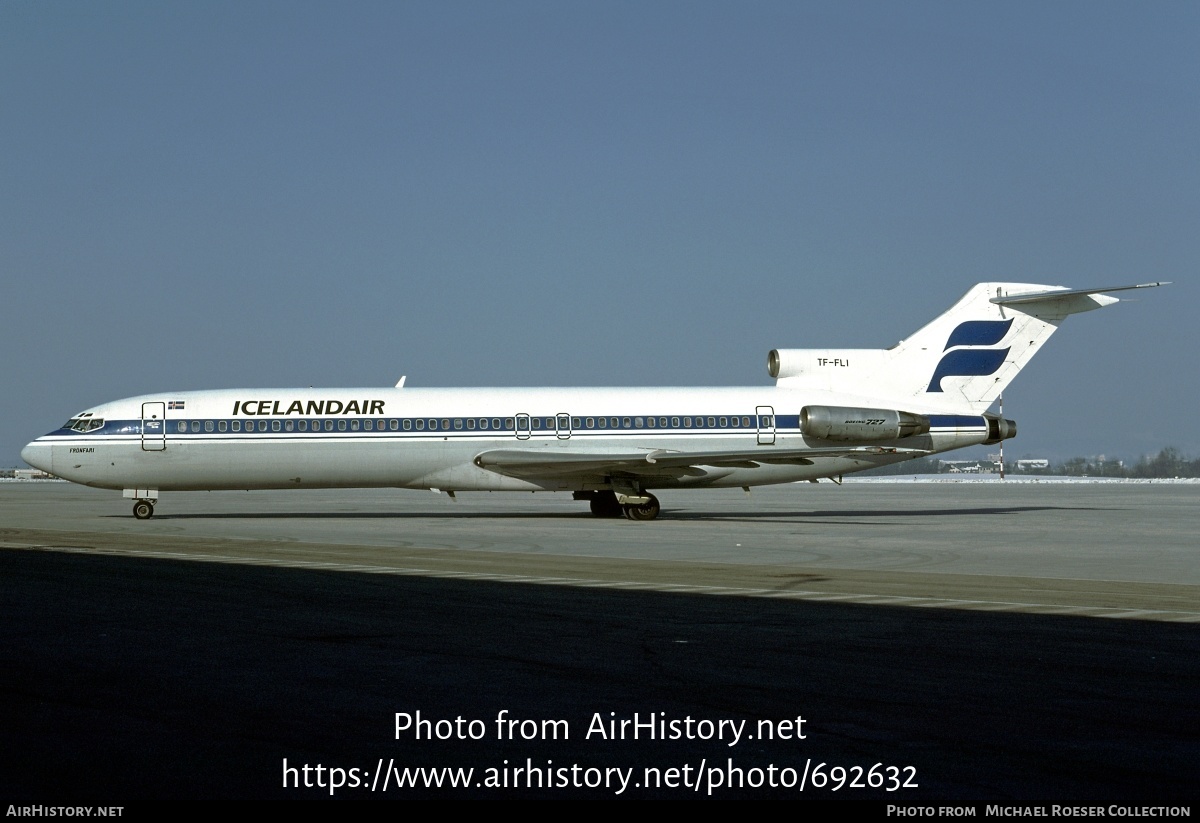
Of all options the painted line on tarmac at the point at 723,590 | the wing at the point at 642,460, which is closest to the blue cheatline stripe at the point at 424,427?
the wing at the point at 642,460

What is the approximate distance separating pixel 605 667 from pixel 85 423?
2781 centimetres

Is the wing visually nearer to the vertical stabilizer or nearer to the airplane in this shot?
the airplane

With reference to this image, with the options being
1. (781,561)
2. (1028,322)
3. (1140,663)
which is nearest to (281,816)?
(1140,663)

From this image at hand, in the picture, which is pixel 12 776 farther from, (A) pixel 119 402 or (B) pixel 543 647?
(A) pixel 119 402

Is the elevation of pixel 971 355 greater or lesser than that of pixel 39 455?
greater

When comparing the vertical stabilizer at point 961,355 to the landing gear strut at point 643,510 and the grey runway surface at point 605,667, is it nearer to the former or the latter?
the landing gear strut at point 643,510

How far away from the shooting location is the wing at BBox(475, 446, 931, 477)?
31.9 m

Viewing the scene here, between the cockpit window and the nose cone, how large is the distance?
30.9 inches

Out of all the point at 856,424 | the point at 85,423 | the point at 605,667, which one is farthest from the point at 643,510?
the point at 605,667

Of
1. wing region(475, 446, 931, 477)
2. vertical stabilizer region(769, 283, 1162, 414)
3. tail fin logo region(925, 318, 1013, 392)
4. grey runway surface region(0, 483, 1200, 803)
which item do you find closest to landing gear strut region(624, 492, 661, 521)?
wing region(475, 446, 931, 477)

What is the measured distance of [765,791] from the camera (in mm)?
6223

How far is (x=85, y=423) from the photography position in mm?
33844

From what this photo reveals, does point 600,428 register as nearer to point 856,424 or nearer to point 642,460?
point 642,460

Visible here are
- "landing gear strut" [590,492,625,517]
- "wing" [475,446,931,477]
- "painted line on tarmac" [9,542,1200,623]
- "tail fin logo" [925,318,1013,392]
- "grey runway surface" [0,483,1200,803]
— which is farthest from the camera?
"tail fin logo" [925,318,1013,392]
